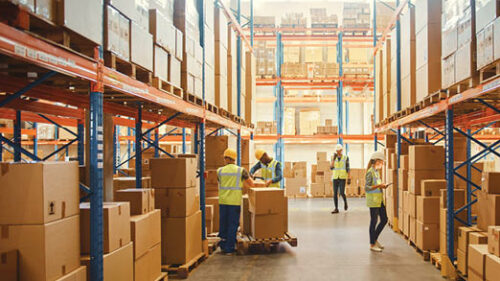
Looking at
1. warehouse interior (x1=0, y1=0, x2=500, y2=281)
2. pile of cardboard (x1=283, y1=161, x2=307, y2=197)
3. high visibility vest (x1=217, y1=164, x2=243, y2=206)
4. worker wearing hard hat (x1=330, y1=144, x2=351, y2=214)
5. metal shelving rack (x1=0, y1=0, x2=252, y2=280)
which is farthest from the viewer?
pile of cardboard (x1=283, y1=161, x2=307, y2=197)

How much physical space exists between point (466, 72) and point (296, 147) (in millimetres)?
15747

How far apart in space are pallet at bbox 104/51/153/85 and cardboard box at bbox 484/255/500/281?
13.4 feet

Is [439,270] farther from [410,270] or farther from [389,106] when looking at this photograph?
[389,106]

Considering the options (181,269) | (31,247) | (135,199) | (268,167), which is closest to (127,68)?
(135,199)

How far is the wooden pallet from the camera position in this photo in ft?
17.4

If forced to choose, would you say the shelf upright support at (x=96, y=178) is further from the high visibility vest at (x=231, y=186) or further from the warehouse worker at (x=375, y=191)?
the warehouse worker at (x=375, y=191)

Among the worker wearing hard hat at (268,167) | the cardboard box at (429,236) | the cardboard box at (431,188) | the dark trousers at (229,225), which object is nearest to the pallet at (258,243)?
the dark trousers at (229,225)

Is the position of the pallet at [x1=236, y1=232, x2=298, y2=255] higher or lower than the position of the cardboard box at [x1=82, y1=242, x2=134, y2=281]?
lower

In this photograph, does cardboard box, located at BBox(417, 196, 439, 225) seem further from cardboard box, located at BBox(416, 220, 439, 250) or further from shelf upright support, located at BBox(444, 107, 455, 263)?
shelf upright support, located at BBox(444, 107, 455, 263)

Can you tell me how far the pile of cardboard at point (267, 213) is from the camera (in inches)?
296

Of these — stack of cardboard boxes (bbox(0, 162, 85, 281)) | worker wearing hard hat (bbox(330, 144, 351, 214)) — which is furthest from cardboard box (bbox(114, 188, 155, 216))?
worker wearing hard hat (bbox(330, 144, 351, 214))

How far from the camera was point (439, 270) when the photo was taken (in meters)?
6.53

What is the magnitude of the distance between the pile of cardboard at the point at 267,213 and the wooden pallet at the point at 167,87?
2330mm

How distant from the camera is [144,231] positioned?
5.04 m
